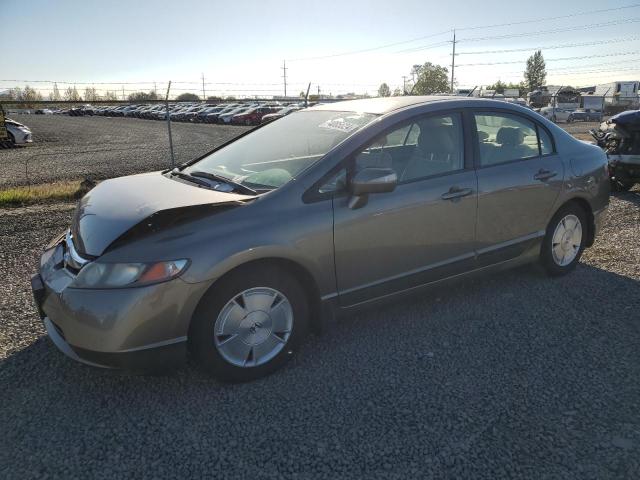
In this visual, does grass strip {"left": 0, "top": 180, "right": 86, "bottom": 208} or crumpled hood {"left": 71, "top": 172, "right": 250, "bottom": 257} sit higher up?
crumpled hood {"left": 71, "top": 172, "right": 250, "bottom": 257}

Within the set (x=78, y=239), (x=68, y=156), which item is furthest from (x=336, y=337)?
(x=68, y=156)

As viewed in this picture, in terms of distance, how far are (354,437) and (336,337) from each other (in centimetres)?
112

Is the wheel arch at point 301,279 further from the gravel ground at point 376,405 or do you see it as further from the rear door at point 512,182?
the rear door at point 512,182

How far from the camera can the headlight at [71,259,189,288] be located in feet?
8.52

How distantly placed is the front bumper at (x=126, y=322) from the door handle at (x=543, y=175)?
2.94 m

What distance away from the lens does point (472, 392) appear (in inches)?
114

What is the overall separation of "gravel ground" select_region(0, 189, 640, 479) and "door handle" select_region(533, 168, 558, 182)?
1075 millimetres

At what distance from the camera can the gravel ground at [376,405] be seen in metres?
2.36

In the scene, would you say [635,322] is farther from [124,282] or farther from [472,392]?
[124,282]

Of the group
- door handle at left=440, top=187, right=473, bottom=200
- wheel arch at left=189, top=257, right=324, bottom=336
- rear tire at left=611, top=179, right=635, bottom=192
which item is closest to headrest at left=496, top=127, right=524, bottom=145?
door handle at left=440, top=187, right=473, bottom=200

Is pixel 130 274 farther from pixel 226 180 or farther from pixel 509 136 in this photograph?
pixel 509 136

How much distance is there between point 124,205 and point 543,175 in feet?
10.8

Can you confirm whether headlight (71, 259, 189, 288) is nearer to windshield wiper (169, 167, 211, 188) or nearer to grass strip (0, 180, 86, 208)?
windshield wiper (169, 167, 211, 188)

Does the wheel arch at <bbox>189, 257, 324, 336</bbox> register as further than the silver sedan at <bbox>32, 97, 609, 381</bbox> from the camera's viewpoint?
Yes
